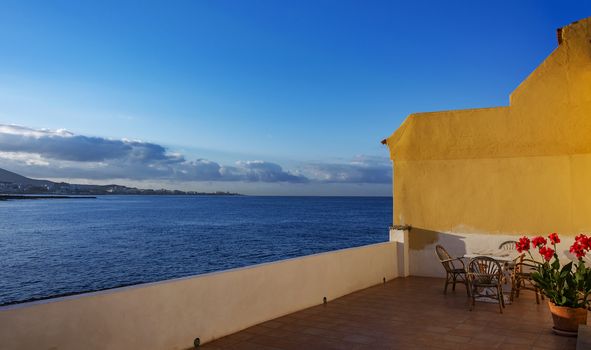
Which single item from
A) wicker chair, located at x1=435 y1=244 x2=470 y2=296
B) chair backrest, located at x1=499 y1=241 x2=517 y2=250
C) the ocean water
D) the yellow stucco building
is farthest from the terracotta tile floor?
the ocean water

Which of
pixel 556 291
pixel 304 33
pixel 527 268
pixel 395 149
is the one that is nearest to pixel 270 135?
pixel 304 33

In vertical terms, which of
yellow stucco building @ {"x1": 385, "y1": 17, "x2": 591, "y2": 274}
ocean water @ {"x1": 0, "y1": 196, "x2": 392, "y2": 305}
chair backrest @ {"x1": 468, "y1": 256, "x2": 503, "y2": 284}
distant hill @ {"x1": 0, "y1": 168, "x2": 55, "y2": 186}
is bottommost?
ocean water @ {"x1": 0, "y1": 196, "x2": 392, "y2": 305}

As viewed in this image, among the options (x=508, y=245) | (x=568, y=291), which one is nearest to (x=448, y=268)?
(x=508, y=245)

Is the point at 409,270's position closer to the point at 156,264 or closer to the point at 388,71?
the point at 388,71

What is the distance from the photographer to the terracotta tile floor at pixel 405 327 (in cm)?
467

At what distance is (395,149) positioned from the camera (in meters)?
9.77

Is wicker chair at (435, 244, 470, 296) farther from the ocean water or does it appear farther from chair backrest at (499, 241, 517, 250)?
→ the ocean water

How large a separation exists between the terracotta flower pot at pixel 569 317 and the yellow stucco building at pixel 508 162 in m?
3.73

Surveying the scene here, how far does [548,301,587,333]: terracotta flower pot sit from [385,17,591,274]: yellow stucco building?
→ 3729 millimetres

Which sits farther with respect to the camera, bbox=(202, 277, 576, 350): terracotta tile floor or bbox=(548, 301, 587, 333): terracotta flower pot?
bbox=(548, 301, 587, 333): terracotta flower pot

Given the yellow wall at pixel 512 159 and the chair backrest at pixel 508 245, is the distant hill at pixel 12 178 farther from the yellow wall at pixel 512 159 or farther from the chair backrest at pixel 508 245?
the chair backrest at pixel 508 245

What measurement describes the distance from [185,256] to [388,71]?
2353 centimetres

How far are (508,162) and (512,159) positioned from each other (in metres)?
0.09

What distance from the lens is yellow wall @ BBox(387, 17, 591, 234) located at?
8.07 meters
